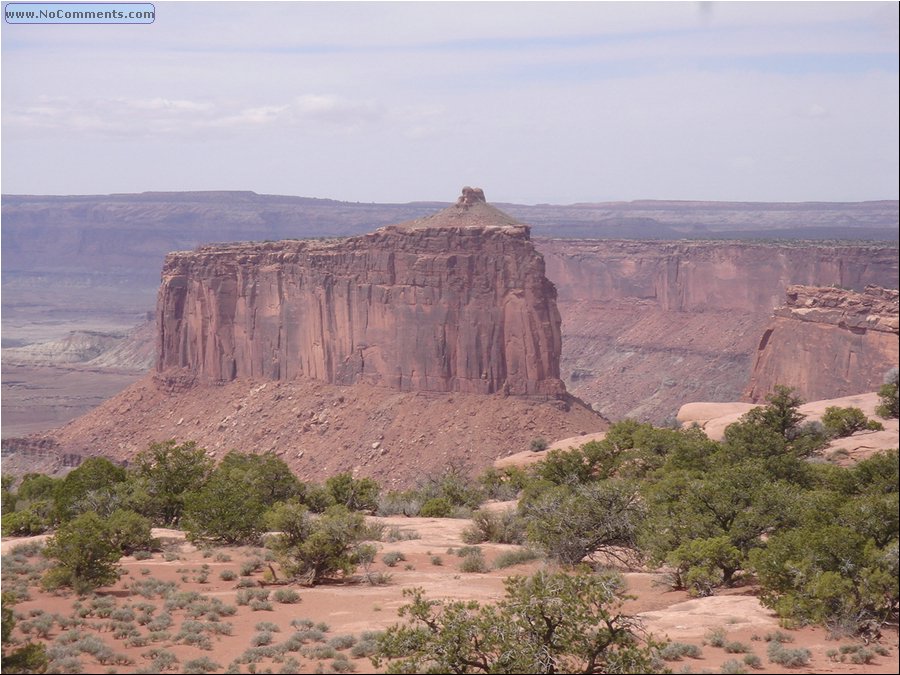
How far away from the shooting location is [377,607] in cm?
2588

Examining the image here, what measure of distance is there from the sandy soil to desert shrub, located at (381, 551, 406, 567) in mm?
163

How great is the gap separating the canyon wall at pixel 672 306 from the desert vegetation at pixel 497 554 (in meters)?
56.7

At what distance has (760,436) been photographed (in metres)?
39.8

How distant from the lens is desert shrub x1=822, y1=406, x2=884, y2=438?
4238 cm

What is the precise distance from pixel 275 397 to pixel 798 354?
35196mm

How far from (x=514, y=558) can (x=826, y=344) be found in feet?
130

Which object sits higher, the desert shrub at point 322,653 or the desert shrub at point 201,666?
the desert shrub at point 201,666

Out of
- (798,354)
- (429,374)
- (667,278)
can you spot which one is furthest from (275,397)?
(667,278)

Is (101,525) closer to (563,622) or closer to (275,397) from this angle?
(563,622)

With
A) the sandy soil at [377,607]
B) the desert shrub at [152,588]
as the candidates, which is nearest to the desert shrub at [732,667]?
the sandy soil at [377,607]

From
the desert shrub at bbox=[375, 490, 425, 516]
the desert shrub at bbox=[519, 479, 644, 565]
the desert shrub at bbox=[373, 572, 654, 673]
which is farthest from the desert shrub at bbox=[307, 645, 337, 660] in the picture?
the desert shrub at bbox=[375, 490, 425, 516]

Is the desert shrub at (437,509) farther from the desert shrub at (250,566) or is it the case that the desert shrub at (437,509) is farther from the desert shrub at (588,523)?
the desert shrub at (250,566)

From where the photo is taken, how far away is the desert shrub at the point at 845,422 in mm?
42375

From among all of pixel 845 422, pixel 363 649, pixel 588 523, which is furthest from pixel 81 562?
pixel 845 422
